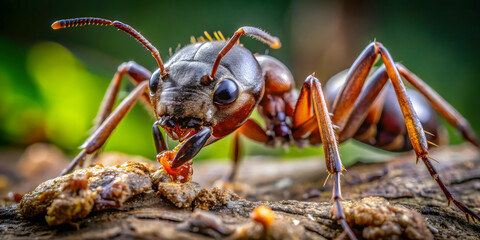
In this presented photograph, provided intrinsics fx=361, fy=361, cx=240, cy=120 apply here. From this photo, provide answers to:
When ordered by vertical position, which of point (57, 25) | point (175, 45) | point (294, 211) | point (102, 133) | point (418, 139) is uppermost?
point (175, 45)

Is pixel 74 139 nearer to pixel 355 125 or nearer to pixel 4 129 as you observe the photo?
pixel 4 129

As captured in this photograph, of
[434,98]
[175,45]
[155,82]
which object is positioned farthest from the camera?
[175,45]

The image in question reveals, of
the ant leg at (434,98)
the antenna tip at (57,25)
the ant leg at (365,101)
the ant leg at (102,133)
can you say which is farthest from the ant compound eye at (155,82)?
the ant leg at (434,98)

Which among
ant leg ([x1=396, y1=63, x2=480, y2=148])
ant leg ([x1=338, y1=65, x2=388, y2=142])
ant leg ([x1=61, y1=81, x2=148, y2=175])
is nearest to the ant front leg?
ant leg ([x1=61, y1=81, x2=148, y2=175])

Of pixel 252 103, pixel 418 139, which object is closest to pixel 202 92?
pixel 252 103

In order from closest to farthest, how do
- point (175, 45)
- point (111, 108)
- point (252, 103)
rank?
point (252, 103) → point (111, 108) → point (175, 45)

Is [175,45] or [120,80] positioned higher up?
[175,45]

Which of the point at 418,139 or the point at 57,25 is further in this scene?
the point at 418,139

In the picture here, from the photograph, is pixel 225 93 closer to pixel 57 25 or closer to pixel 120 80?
pixel 57 25

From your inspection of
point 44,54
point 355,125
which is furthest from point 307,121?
point 44,54
